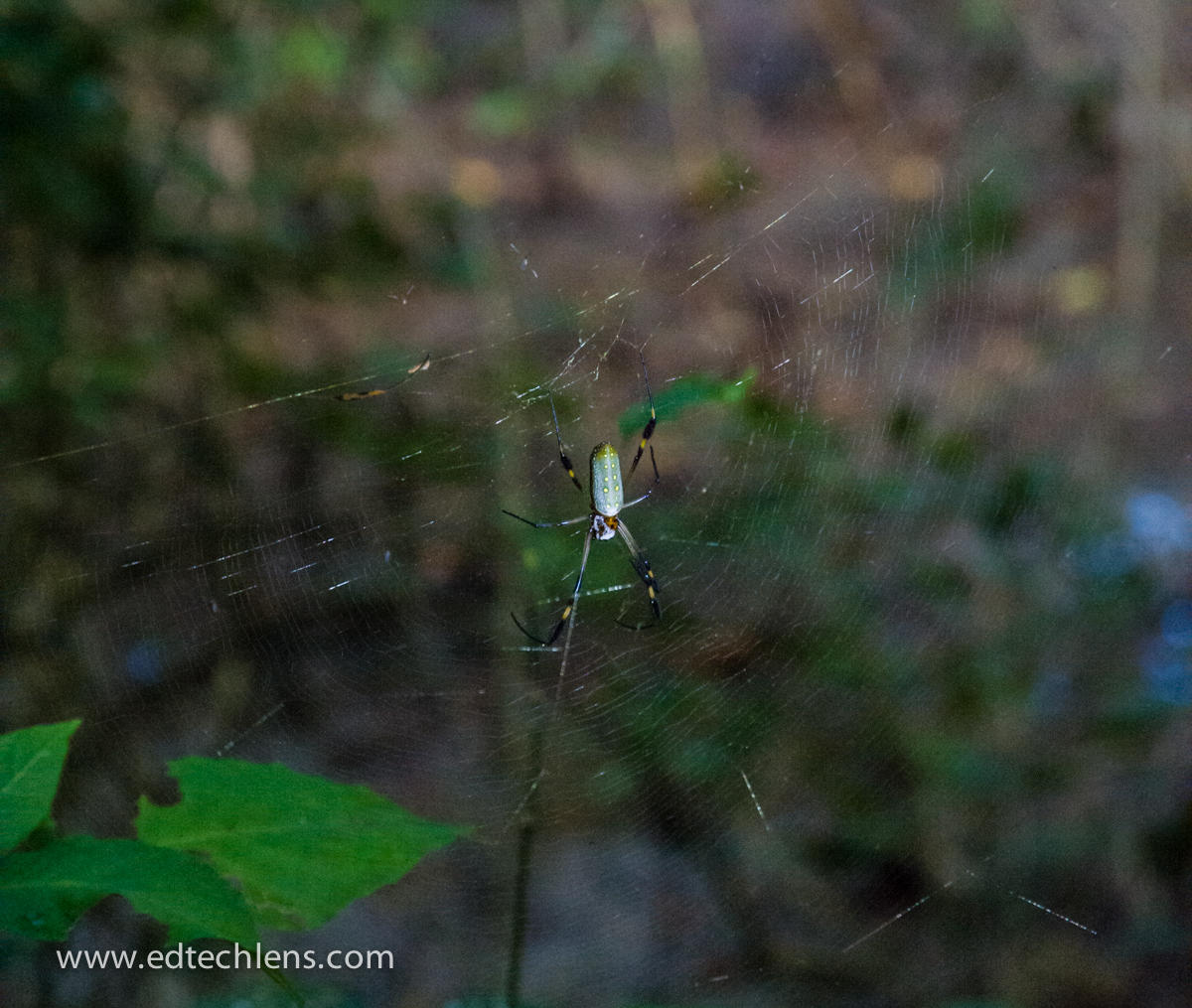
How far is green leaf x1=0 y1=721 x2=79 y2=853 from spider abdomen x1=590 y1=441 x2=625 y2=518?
1.05 m

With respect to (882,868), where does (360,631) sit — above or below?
above

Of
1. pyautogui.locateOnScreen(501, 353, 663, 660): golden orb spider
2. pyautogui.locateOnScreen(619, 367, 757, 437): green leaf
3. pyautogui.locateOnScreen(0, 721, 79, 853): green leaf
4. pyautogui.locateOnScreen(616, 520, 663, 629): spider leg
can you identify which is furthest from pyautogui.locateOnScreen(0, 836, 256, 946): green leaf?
pyautogui.locateOnScreen(616, 520, 663, 629): spider leg

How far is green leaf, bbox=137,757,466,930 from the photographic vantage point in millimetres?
756

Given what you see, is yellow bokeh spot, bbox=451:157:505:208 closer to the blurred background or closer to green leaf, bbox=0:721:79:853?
the blurred background

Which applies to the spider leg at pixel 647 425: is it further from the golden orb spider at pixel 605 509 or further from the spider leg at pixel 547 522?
the spider leg at pixel 547 522

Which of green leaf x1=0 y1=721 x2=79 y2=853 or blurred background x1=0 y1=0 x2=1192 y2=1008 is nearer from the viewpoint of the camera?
green leaf x1=0 y1=721 x2=79 y2=853

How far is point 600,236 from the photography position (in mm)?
2252

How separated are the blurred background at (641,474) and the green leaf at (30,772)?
1.02 metres

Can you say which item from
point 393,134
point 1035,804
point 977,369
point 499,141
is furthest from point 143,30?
point 1035,804

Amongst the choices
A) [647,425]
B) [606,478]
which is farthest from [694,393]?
[606,478]

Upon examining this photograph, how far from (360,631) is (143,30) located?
1.52 meters

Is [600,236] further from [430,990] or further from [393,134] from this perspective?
[430,990]

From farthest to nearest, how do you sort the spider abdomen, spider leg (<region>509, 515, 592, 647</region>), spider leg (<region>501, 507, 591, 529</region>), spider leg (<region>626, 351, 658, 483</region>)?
spider leg (<region>509, 515, 592, 647</region>) < spider leg (<region>501, 507, 591, 529</region>) < the spider abdomen < spider leg (<region>626, 351, 658, 483</region>)

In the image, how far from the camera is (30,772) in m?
0.66
